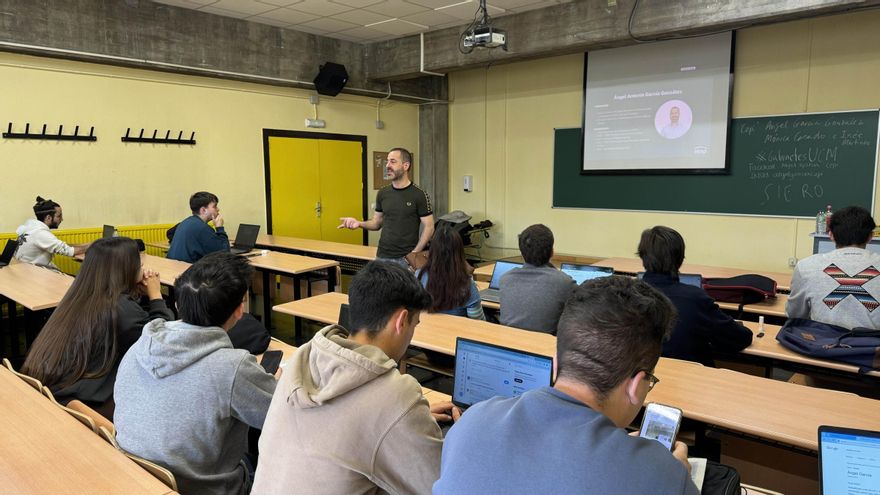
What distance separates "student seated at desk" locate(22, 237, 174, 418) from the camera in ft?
7.14

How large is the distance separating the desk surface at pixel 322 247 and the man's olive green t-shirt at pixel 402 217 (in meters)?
0.93

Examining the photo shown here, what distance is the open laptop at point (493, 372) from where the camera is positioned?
6.06 ft

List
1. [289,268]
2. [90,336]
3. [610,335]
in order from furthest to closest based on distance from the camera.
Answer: [289,268], [90,336], [610,335]

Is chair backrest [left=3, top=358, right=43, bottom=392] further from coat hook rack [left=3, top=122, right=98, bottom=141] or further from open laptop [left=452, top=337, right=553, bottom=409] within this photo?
coat hook rack [left=3, top=122, right=98, bottom=141]

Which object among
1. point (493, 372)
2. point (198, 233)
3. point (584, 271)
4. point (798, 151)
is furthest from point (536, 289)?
point (798, 151)

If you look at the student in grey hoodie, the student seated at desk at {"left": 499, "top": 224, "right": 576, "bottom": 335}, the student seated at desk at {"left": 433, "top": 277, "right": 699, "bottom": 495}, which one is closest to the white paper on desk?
the student seated at desk at {"left": 433, "top": 277, "right": 699, "bottom": 495}

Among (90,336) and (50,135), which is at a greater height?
(50,135)

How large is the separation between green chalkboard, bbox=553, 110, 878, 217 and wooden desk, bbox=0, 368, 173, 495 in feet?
21.6

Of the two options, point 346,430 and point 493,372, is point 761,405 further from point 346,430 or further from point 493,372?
point 346,430

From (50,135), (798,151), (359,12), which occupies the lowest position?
(798,151)

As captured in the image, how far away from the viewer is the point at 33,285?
4.04 metres

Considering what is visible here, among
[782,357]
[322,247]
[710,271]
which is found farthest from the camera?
[322,247]

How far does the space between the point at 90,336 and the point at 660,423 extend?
2.05 metres

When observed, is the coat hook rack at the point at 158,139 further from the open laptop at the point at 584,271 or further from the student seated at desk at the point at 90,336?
the open laptop at the point at 584,271
